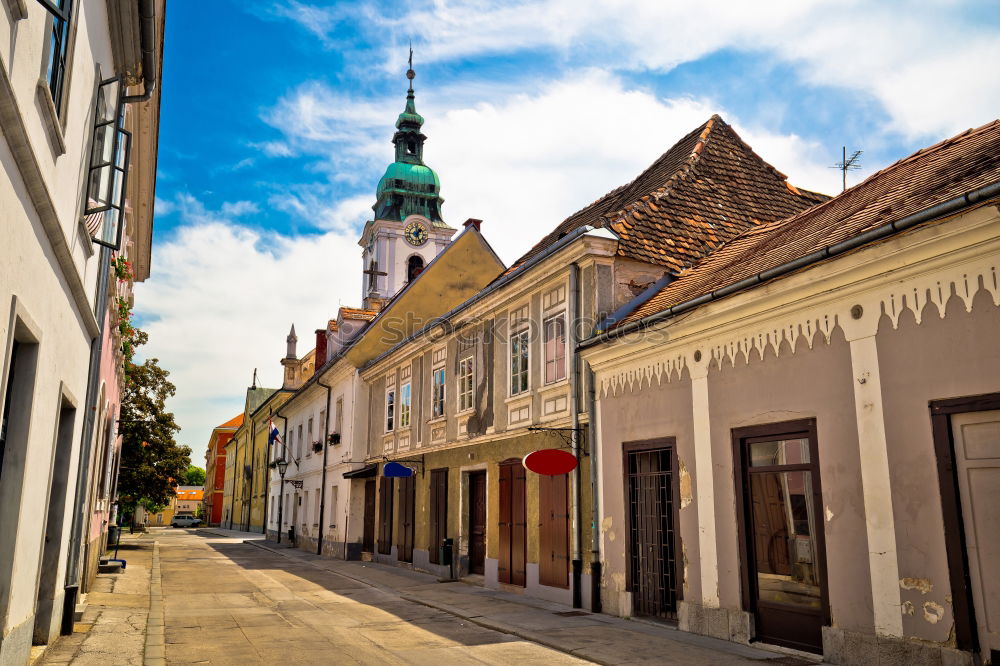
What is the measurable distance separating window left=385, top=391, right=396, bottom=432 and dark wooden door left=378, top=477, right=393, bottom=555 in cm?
156

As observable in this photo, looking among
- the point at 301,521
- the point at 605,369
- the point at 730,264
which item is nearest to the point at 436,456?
the point at 605,369

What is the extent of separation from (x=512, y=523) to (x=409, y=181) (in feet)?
142

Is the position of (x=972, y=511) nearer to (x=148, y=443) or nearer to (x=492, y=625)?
(x=492, y=625)

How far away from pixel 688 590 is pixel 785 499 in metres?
1.97

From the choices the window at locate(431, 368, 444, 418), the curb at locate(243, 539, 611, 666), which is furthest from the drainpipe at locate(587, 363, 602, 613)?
the window at locate(431, 368, 444, 418)

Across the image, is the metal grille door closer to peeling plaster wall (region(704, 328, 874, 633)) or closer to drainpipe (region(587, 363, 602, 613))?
drainpipe (region(587, 363, 602, 613))

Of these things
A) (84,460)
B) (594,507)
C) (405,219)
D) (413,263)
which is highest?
(405,219)

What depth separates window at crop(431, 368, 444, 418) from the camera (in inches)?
772

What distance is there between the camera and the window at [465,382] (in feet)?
58.5

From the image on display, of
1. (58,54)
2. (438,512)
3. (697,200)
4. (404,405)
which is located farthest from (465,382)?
(58,54)

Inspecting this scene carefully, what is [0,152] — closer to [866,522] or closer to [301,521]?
[866,522]

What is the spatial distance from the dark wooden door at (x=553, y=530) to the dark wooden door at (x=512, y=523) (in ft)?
2.56

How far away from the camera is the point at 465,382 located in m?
18.1

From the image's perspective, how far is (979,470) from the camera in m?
6.80
